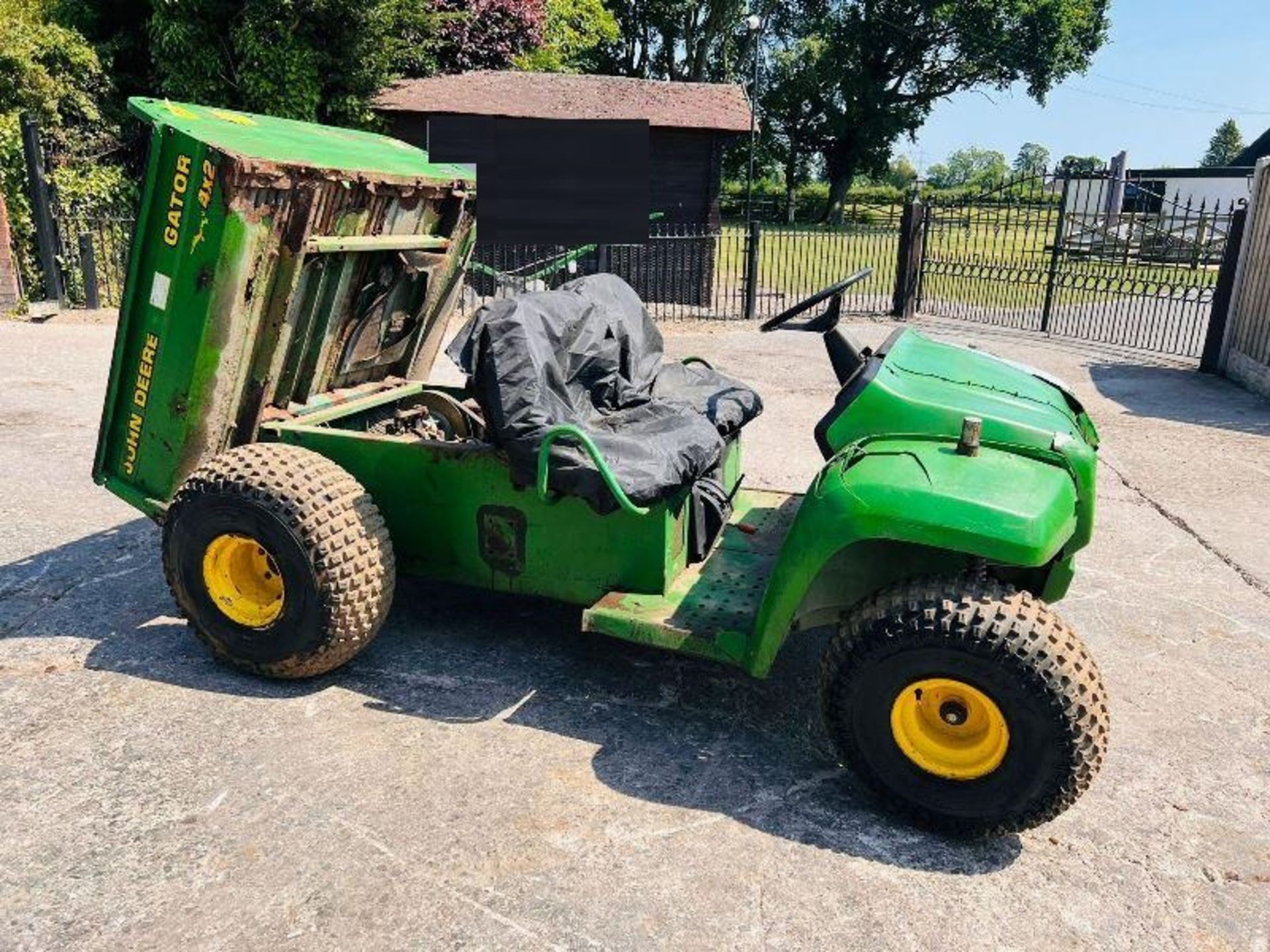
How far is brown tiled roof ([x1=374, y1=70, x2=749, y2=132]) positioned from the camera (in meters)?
15.6

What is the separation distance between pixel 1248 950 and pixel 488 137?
9.47 meters

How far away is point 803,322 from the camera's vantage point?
398cm

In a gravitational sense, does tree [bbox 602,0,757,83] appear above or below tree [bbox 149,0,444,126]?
above

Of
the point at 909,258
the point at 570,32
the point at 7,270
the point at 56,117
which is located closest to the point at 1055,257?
the point at 909,258

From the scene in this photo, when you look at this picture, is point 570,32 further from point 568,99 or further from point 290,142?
point 290,142

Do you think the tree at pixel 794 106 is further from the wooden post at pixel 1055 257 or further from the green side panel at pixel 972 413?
the green side panel at pixel 972 413

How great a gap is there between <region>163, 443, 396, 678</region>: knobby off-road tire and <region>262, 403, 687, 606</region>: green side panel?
0.57 feet

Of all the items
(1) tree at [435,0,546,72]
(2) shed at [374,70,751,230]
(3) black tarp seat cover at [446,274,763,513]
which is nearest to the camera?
(3) black tarp seat cover at [446,274,763,513]

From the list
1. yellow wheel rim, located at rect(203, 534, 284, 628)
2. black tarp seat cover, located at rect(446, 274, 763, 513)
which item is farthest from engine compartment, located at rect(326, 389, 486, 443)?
yellow wheel rim, located at rect(203, 534, 284, 628)

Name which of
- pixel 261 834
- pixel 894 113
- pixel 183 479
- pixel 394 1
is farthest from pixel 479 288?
pixel 894 113

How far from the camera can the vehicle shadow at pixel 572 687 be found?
125 inches

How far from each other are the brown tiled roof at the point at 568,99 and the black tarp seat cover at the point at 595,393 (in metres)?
11.4

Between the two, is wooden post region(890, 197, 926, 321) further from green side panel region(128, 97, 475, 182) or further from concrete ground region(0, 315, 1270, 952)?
green side panel region(128, 97, 475, 182)

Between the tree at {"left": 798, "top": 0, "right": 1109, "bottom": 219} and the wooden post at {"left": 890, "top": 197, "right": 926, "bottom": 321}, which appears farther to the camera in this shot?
the tree at {"left": 798, "top": 0, "right": 1109, "bottom": 219}
